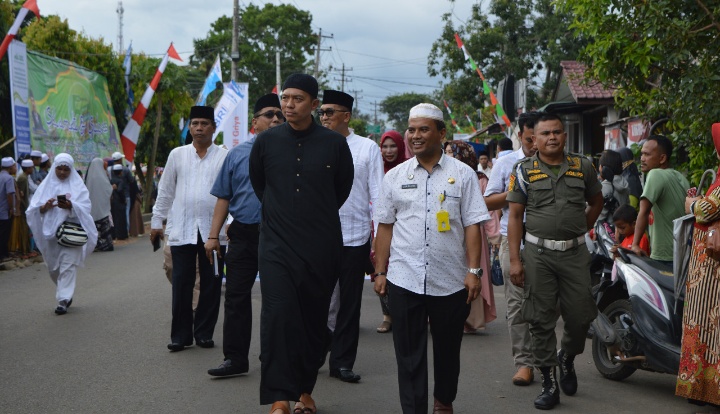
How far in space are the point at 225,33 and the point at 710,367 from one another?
186ft

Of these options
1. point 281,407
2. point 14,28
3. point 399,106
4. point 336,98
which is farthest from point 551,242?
point 399,106

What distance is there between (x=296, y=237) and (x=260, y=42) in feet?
185

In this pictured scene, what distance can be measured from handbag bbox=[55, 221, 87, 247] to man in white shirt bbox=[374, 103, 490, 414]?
6140mm

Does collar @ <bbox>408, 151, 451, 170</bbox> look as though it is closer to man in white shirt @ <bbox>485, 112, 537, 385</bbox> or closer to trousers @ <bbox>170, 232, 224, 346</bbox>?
man in white shirt @ <bbox>485, 112, 537, 385</bbox>

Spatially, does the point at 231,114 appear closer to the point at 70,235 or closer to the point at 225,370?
the point at 70,235

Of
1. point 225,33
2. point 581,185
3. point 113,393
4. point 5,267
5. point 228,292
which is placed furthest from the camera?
point 225,33

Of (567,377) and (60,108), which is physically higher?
(60,108)

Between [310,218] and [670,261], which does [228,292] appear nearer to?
[310,218]

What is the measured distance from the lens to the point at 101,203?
18.5 metres

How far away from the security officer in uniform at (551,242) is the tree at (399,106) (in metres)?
107

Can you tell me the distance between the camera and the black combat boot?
19.4 ft

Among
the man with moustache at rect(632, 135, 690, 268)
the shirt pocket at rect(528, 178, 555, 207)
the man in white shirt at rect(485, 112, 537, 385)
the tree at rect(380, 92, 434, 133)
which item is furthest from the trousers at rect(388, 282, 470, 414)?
the tree at rect(380, 92, 434, 133)

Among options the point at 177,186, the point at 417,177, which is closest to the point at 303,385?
the point at 417,177

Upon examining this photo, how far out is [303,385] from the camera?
5.58 metres
